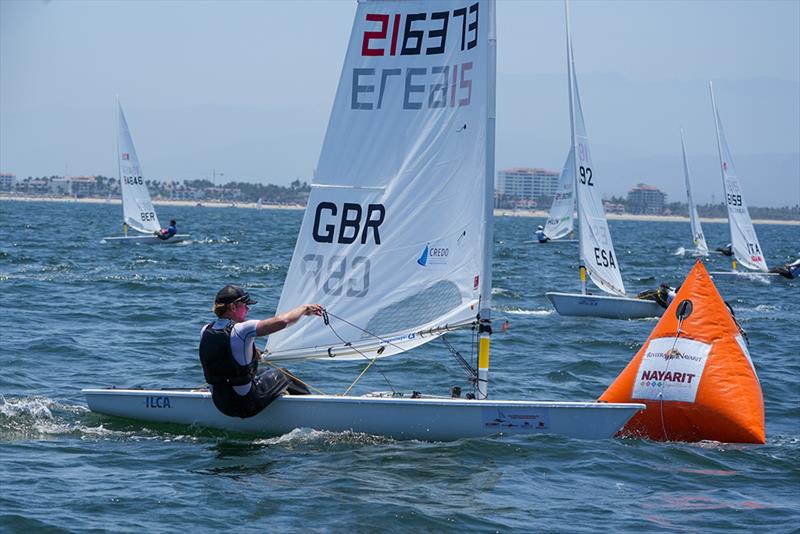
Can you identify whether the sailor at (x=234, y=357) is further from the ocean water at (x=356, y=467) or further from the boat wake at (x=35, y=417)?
the boat wake at (x=35, y=417)

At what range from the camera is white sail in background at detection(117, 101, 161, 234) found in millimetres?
41844

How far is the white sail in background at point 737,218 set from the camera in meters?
31.3

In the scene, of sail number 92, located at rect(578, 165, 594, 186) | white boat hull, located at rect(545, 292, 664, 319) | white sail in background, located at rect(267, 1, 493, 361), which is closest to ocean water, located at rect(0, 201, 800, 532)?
white sail in background, located at rect(267, 1, 493, 361)

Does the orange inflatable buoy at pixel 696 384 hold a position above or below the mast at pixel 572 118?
below

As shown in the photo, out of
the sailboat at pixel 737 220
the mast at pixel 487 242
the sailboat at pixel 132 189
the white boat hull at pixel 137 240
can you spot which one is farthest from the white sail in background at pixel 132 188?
the mast at pixel 487 242

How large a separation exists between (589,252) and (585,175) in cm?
160

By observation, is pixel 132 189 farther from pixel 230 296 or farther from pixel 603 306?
pixel 230 296

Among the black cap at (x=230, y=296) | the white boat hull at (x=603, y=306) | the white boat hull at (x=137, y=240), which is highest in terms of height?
the black cap at (x=230, y=296)

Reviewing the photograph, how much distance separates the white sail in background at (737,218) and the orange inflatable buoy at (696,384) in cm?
2212

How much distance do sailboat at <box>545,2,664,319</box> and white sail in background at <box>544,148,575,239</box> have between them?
26278 mm

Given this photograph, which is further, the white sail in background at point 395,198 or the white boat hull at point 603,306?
the white boat hull at point 603,306

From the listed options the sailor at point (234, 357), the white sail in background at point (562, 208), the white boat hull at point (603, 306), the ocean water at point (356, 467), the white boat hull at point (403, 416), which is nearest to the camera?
the ocean water at point (356, 467)

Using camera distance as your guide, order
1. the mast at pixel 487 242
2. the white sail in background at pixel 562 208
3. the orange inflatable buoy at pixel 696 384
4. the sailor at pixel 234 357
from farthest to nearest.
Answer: the white sail in background at pixel 562 208, the orange inflatable buoy at pixel 696 384, the mast at pixel 487 242, the sailor at pixel 234 357

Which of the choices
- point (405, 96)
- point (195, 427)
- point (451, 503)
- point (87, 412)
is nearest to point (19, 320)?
point (87, 412)
